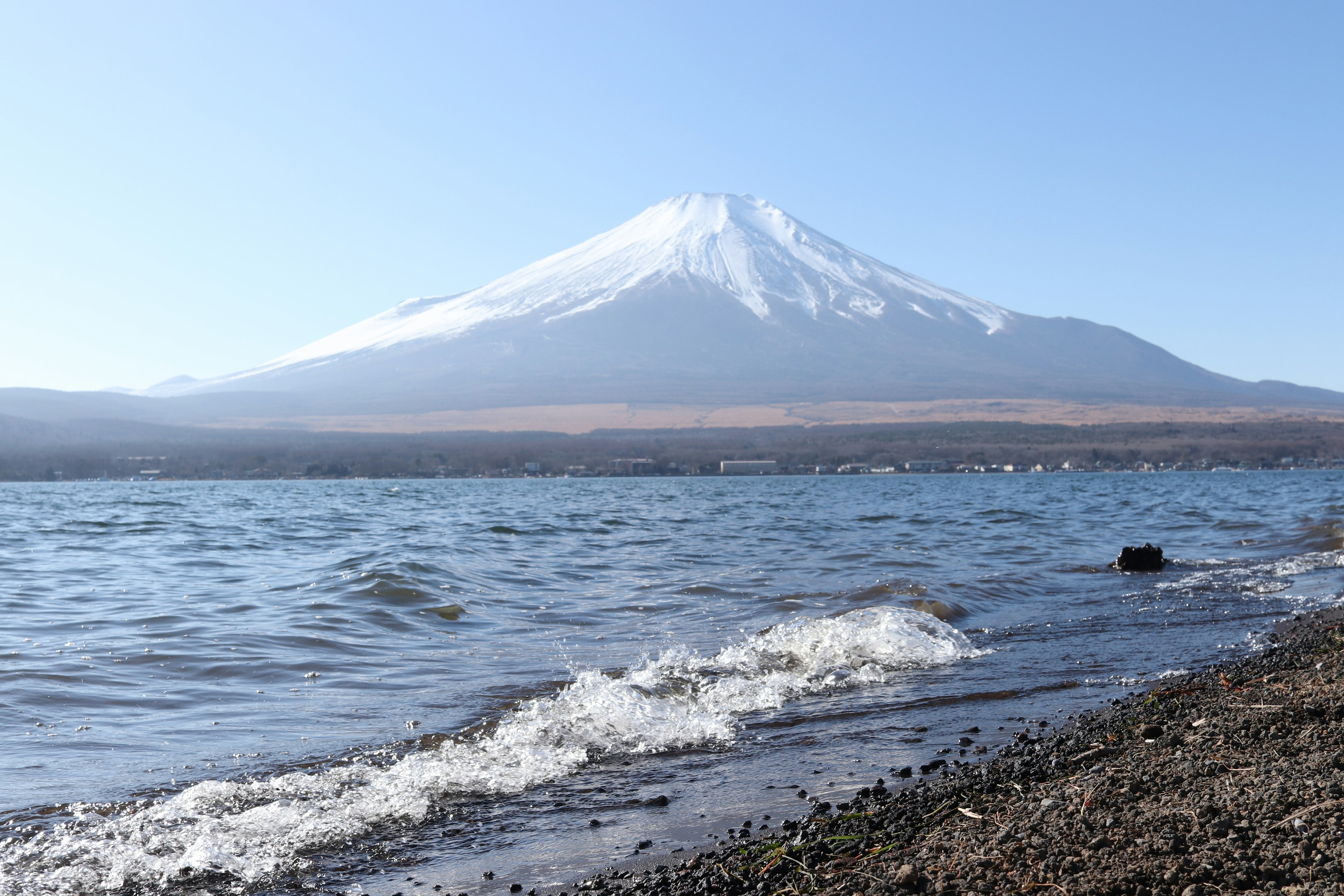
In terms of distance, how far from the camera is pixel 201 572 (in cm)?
1759

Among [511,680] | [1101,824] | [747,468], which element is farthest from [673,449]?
[1101,824]

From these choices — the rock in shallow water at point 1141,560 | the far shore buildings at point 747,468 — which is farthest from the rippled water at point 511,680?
the far shore buildings at point 747,468

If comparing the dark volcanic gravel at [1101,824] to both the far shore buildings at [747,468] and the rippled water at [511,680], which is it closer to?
the rippled water at [511,680]

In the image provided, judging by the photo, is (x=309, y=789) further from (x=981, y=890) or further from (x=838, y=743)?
(x=981, y=890)

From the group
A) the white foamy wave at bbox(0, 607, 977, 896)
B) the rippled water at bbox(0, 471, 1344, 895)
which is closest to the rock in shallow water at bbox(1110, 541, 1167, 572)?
the rippled water at bbox(0, 471, 1344, 895)

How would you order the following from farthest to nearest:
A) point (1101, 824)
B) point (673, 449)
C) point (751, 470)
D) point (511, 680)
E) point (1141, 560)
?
1. point (673, 449)
2. point (751, 470)
3. point (1141, 560)
4. point (511, 680)
5. point (1101, 824)

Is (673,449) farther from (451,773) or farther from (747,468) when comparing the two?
(451,773)

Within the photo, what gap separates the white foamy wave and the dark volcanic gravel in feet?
6.32

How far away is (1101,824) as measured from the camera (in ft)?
12.8

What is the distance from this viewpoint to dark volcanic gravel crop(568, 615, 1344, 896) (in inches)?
132

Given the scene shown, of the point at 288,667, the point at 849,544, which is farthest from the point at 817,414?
the point at 288,667

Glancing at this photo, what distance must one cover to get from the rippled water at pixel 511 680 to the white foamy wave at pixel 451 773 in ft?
0.09

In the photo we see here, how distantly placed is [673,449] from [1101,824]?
139628mm

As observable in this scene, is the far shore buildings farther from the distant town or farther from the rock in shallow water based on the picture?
the rock in shallow water
